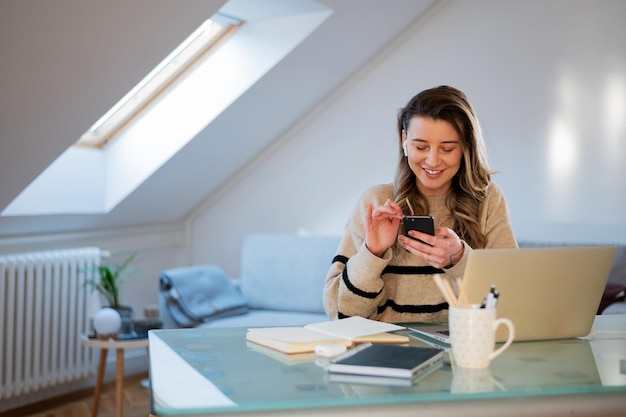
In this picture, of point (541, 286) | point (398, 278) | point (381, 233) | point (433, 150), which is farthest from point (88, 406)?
point (541, 286)

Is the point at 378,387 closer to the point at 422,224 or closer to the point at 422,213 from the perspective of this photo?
the point at 422,224

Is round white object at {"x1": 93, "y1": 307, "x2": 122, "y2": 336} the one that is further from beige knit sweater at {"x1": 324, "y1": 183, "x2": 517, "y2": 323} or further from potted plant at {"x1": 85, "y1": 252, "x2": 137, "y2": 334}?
beige knit sweater at {"x1": 324, "y1": 183, "x2": 517, "y2": 323}

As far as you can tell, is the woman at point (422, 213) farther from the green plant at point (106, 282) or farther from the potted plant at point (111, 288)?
the green plant at point (106, 282)

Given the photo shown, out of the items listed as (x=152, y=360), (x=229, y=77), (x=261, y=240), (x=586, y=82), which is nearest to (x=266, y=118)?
(x=229, y=77)

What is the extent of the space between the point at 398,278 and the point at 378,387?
2.92ft

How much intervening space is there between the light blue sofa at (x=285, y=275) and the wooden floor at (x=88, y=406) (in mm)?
583

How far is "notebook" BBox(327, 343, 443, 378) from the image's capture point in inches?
50.9

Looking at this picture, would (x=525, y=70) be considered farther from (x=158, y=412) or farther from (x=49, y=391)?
(x=158, y=412)

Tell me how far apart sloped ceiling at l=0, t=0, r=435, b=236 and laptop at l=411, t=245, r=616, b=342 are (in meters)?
1.71

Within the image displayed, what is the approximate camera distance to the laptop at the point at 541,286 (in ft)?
A: 4.96

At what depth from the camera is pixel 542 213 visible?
12.7 feet

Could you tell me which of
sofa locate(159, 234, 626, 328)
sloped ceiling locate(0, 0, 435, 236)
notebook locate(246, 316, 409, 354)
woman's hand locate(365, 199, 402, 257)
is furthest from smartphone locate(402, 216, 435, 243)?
sofa locate(159, 234, 626, 328)

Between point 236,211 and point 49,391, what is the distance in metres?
1.48

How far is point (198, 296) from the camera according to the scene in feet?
12.3
